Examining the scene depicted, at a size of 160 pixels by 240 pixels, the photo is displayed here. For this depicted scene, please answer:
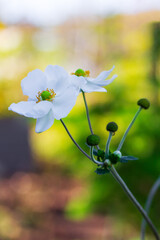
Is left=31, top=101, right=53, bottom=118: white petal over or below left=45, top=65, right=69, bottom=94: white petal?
below

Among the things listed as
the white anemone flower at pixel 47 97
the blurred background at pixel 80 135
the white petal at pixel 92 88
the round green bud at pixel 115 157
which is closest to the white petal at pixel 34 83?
the white anemone flower at pixel 47 97

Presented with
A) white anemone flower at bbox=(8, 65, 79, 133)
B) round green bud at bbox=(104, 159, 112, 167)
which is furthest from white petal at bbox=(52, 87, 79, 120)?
round green bud at bbox=(104, 159, 112, 167)

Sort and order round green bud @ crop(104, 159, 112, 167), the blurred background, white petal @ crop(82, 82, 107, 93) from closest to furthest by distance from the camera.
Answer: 1. round green bud @ crop(104, 159, 112, 167)
2. white petal @ crop(82, 82, 107, 93)
3. the blurred background

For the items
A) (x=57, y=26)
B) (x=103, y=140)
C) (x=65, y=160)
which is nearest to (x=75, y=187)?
(x=65, y=160)

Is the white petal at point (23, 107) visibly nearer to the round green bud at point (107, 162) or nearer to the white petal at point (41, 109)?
the white petal at point (41, 109)

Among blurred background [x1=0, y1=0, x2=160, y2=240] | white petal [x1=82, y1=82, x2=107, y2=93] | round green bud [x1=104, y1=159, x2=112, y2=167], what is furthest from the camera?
blurred background [x1=0, y1=0, x2=160, y2=240]

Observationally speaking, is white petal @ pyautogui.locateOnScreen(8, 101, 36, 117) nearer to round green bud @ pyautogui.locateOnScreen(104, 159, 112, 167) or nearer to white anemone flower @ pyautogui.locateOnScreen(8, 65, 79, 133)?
white anemone flower @ pyautogui.locateOnScreen(8, 65, 79, 133)

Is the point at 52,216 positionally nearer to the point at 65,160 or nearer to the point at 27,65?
the point at 65,160
